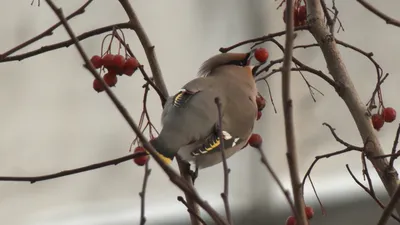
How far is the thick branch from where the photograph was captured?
0.99 meters

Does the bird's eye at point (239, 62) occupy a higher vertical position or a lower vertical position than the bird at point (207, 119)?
higher

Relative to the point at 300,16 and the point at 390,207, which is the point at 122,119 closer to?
the point at 300,16

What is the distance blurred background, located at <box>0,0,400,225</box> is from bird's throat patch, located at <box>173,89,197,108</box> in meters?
1.27

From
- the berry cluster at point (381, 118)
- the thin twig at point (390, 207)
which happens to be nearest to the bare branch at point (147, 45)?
the berry cluster at point (381, 118)

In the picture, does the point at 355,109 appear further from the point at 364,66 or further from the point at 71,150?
the point at 71,150

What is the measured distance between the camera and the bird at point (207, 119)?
1084 mm

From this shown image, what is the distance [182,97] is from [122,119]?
1.43m

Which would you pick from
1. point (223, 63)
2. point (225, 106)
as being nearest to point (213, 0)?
point (223, 63)

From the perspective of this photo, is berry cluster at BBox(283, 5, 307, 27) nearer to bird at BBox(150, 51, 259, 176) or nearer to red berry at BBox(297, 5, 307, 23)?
red berry at BBox(297, 5, 307, 23)

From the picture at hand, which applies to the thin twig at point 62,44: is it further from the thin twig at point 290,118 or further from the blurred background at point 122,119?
the blurred background at point 122,119

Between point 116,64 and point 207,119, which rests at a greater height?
point 116,64

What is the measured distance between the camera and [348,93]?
41.8 inches

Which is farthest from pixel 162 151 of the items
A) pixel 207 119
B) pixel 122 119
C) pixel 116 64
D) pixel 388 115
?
pixel 122 119

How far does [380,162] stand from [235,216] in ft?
5.05
